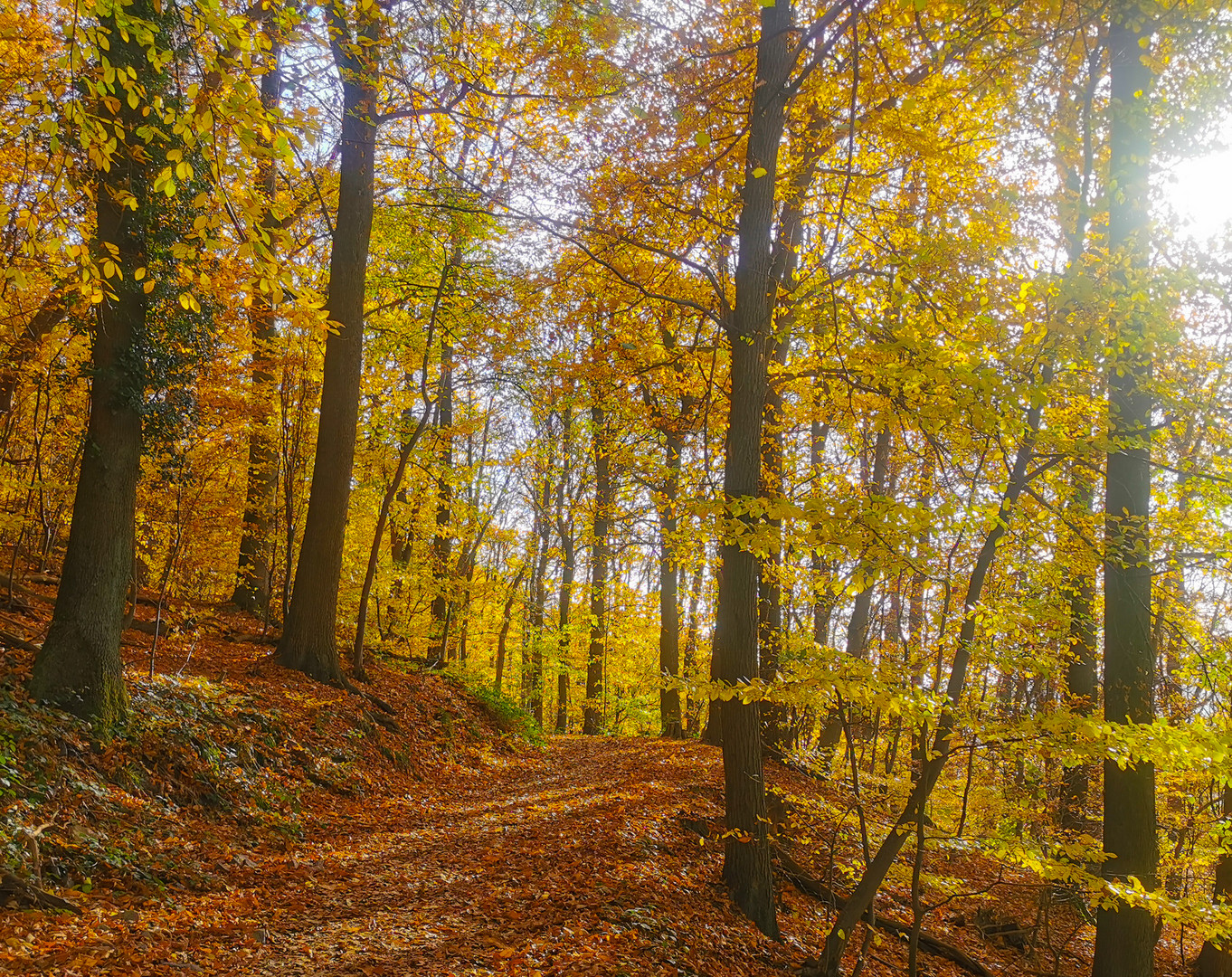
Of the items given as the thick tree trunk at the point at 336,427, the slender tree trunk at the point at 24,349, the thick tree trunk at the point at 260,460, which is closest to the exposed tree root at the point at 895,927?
the thick tree trunk at the point at 336,427

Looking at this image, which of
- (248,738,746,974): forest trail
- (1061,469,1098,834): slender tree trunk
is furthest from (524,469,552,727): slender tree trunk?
(1061,469,1098,834): slender tree trunk

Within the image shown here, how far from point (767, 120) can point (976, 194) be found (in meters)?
3.84

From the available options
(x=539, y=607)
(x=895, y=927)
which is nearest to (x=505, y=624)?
(x=539, y=607)

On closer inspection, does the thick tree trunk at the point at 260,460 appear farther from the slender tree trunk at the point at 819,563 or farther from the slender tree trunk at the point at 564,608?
the slender tree trunk at the point at 819,563

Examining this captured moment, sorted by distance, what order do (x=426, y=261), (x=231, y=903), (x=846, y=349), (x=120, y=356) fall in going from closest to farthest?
1. (x=231, y=903)
2. (x=846, y=349)
3. (x=120, y=356)
4. (x=426, y=261)

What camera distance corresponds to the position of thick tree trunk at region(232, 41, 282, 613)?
10852 millimetres

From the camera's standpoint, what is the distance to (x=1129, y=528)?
5.81 meters

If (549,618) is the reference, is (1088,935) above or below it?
below

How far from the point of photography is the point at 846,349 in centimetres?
562

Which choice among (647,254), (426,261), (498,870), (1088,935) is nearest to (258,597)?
(426,261)

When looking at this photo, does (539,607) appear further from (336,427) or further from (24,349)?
(24,349)

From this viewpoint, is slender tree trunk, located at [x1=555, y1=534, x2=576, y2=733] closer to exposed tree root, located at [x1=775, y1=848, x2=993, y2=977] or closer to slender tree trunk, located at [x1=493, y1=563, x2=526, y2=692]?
slender tree trunk, located at [x1=493, y1=563, x2=526, y2=692]

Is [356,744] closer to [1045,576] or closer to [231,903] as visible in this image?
[231,903]

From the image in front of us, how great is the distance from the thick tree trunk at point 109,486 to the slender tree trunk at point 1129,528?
8.45m
